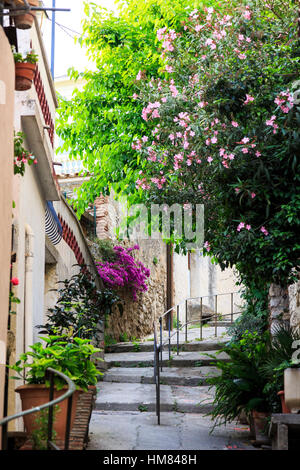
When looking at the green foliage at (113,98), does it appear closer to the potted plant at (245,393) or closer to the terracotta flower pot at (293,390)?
the potted plant at (245,393)

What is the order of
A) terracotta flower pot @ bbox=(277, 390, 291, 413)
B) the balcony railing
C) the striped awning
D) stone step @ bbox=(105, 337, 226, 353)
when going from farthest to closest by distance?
1. stone step @ bbox=(105, 337, 226, 353)
2. the striped awning
3. the balcony railing
4. terracotta flower pot @ bbox=(277, 390, 291, 413)

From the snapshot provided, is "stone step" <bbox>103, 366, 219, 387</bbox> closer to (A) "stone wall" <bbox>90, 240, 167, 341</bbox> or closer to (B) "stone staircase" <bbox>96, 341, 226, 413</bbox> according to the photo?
(B) "stone staircase" <bbox>96, 341, 226, 413</bbox>

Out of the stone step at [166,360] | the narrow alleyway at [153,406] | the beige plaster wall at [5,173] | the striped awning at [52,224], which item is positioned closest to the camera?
the beige plaster wall at [5,173]

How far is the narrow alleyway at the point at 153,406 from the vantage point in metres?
5.92

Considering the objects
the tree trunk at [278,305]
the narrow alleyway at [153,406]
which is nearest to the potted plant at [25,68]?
the narrow alleyway at [153,406]

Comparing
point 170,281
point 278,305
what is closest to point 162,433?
point 278,305

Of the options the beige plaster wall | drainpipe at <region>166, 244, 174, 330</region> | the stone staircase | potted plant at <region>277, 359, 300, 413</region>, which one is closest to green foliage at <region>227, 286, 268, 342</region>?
the stone staircase

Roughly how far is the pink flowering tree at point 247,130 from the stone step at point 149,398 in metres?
2.27

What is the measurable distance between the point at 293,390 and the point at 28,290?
2.77 m

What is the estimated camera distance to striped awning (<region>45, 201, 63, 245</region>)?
7934 mm

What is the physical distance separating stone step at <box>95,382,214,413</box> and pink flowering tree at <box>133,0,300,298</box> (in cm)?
227

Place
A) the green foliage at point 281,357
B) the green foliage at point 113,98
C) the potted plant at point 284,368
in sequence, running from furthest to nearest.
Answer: the green foliage at point 113,98 < the green foliage at point 281,357 < the potted plant at point 284,368

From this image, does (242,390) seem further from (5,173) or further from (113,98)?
(113,98)

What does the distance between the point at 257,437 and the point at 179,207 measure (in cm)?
329
